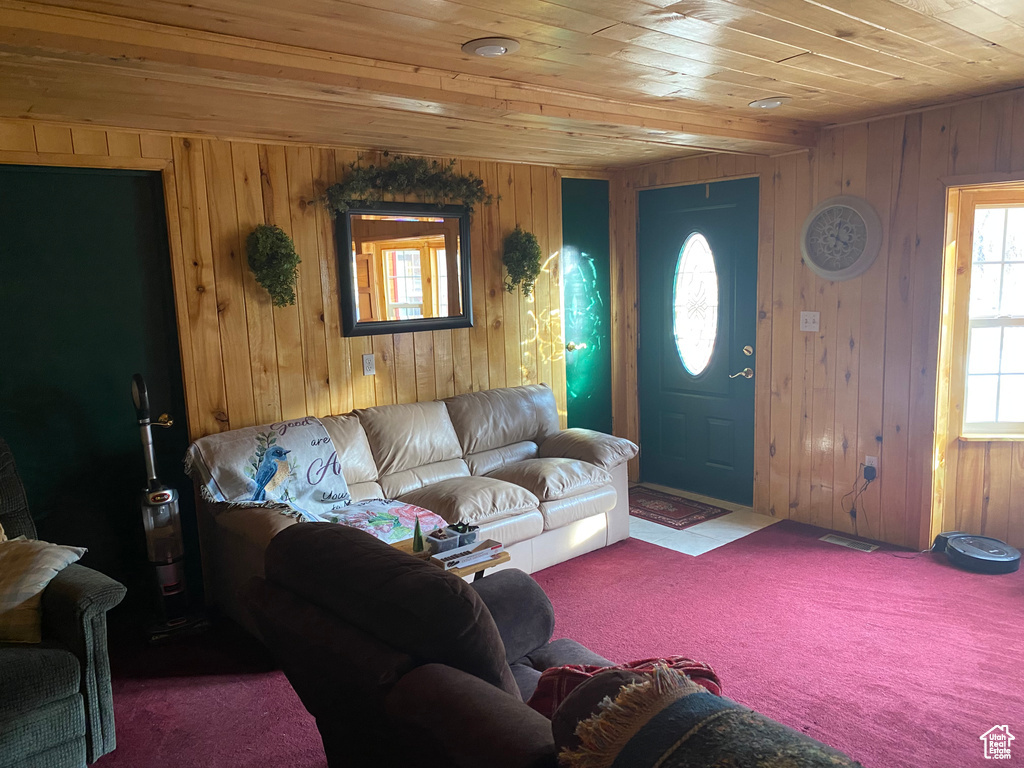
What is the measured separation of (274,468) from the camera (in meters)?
3.34

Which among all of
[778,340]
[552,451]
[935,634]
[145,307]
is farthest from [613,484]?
[145,307]

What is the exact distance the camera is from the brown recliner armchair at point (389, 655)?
4.19ft

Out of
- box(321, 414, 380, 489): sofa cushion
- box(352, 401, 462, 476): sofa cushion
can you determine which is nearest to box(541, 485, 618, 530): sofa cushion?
box(352, 401, 462, 476): sofa cushion

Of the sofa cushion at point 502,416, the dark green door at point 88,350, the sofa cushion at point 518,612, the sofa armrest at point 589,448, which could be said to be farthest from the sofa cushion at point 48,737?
the sofa armrest at point 589,448

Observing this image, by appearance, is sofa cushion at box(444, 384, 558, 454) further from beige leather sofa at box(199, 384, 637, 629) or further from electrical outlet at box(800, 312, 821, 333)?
electrical outlet at box(800, 312, 821, 333)

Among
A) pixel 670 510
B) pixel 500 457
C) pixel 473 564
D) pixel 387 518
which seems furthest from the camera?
pixel 670 510

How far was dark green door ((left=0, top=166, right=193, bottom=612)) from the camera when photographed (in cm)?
304

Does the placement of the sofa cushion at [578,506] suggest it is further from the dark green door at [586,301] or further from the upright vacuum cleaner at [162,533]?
the upright vacuum cleaner at [162,533]

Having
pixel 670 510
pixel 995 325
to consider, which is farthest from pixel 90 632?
pixel 995 325

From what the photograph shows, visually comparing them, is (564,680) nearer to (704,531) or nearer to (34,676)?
(34,676)

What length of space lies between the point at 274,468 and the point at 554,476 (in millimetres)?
1401

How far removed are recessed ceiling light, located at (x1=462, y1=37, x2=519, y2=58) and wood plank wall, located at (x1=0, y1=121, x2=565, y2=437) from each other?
1.64 metres

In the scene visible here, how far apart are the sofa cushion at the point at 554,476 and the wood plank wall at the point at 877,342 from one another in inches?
52.1

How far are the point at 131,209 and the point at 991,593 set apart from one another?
429cm
